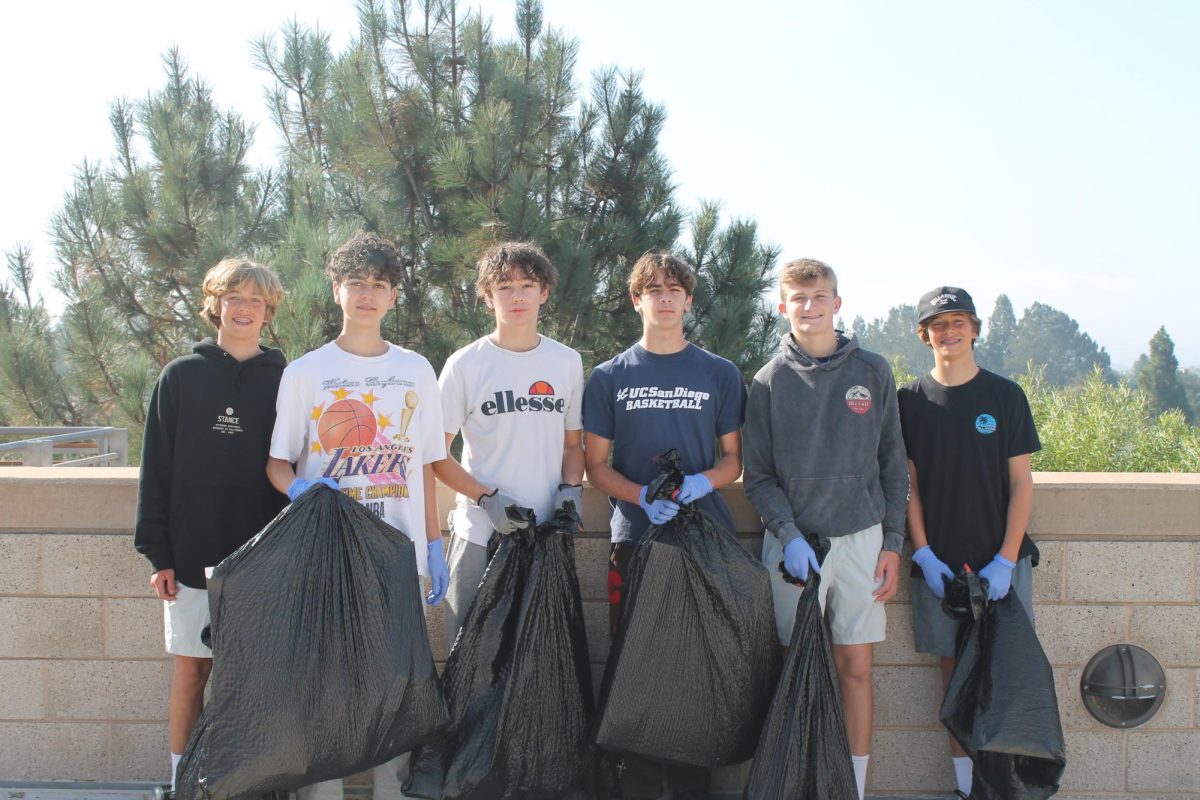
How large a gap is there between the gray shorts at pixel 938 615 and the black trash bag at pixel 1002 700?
71mm

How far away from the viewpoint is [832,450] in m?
2.70

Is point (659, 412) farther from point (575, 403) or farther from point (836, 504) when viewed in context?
point (836, 504)

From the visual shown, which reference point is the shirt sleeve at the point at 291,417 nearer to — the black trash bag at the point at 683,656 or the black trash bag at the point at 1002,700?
the black trash bag at the point at 683,656

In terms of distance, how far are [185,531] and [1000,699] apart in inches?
86.7

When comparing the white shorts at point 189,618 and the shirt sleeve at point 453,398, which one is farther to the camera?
the shirt sleeve at point 453,398

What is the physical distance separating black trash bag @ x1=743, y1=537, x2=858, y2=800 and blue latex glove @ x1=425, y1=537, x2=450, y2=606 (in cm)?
93

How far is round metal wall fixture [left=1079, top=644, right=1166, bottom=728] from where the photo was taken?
9.85ft

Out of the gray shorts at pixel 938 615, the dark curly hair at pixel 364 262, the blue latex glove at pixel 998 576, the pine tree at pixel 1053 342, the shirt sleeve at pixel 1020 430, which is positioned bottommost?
the gray shorts at pixel 938 615

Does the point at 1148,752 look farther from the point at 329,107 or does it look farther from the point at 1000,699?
the point at 329,107

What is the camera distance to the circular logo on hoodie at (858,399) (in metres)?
2.70

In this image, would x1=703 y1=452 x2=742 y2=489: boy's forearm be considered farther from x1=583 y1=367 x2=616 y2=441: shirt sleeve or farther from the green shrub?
the green shrub

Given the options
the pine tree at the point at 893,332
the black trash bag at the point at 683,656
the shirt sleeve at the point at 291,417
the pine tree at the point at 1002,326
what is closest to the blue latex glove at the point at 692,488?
the black trash bag at the point at 683,656

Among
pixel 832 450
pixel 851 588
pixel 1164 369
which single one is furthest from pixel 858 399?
pixel 1164 369

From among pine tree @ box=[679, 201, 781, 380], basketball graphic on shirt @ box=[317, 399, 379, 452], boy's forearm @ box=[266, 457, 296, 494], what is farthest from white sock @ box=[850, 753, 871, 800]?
pine tree @ box=[679, 201, 781, 380]
